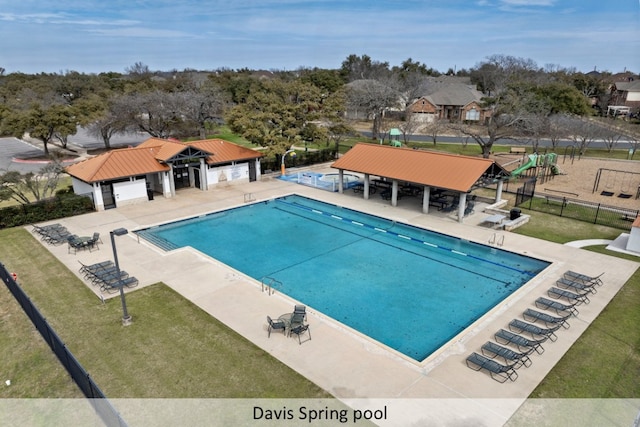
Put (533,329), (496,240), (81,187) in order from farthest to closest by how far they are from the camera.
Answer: (81,187) < (496,240) < (533,329)

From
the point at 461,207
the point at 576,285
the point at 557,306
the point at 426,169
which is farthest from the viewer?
the point at 426,169

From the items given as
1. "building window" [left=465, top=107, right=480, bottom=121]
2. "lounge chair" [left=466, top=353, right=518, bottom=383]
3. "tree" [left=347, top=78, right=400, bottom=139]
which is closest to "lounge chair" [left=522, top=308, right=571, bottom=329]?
"lounge chair" [left=466, top=353, right=518, bottom=383]

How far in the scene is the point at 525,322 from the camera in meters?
15.5

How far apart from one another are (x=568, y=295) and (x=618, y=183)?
25046 millimetres

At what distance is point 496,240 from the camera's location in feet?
79.2

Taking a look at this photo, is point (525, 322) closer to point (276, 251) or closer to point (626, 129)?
point (276, 251)

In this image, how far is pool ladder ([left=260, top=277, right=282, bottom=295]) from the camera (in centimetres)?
1830

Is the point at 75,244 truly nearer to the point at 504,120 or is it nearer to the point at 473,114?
the point at 504,120

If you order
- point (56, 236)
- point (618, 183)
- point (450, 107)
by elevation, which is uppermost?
point (450, 107)

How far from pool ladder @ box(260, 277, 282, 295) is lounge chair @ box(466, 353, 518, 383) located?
8.63 metres

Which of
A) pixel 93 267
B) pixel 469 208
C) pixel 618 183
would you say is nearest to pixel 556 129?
pixel 618 183

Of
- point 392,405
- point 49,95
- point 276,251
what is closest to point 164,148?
point 276,251

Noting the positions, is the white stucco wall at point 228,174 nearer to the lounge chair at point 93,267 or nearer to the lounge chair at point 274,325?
the lounge chair at point 93,267

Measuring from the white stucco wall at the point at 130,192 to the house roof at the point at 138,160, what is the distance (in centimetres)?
114
